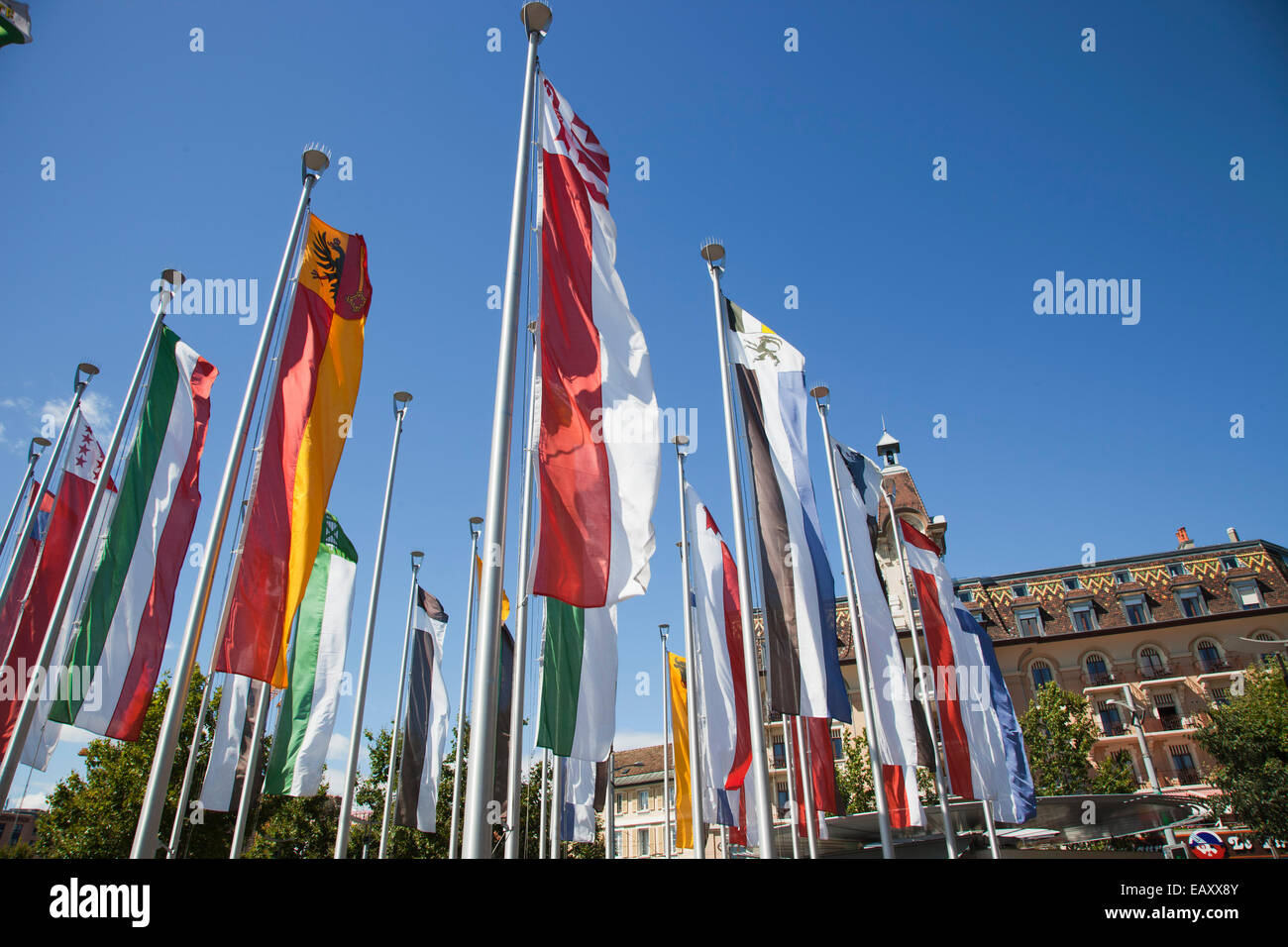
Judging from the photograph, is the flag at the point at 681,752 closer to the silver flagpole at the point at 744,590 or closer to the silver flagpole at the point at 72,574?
the silver flagpole at the point at 744,590

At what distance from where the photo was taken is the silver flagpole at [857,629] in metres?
15.2

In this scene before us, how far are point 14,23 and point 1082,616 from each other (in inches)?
2622

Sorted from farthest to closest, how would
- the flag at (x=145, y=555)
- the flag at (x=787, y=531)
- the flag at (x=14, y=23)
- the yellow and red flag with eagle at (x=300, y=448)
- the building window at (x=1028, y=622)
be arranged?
the building window at (x=1028, y=622)
the flag at (x=787, y=531)
the flag at (x=145, y=555)
the yellow and red flag with eagle at (x=300, y=448)
the flag at (x=14, y=23)

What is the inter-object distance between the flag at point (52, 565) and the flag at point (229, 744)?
12.8 feet

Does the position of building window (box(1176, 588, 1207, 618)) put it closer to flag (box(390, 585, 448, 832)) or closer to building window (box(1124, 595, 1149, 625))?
building window (box(1124, 595, 1149, 625))

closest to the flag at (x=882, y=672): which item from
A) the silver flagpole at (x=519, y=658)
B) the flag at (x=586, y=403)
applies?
the silver flagpole at (x=519, y=658)

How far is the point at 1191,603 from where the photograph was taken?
180 feet

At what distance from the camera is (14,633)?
14.5 m

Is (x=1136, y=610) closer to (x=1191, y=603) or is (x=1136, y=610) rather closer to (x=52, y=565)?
(x=1191, y=603)

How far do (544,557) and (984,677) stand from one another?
59.6ft

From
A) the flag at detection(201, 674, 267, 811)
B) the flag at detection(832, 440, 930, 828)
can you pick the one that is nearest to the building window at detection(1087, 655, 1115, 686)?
the flag at detection(832, 440, 930, 828)

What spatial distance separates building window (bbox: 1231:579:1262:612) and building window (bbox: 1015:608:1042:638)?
13196 mm
